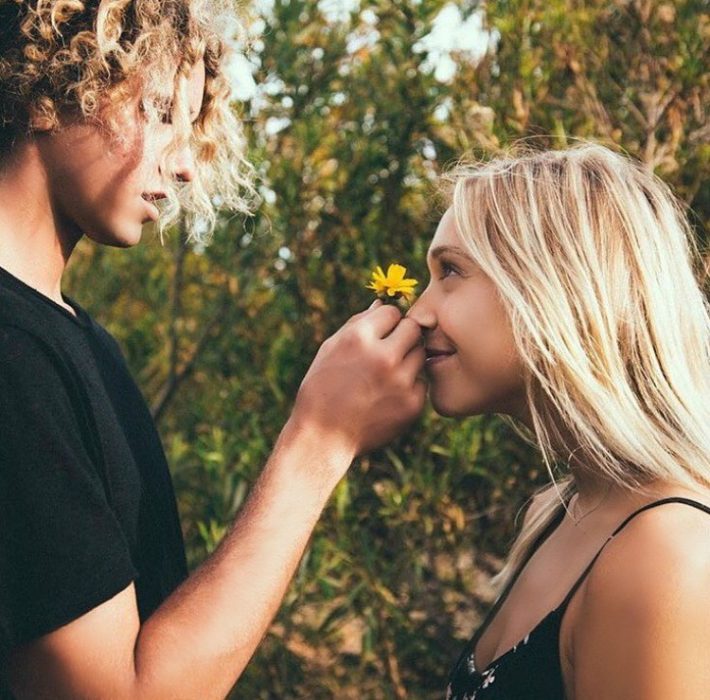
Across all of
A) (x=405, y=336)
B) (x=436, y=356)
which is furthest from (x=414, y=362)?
(x=436, y=356)

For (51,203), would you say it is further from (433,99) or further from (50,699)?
(433,99)

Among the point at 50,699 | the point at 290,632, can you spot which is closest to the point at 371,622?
the point at 290,632

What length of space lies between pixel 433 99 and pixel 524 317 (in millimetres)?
1672

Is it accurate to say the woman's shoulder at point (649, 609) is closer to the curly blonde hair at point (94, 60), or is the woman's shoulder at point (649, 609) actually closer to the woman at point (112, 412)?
the woman at point (112, 412)


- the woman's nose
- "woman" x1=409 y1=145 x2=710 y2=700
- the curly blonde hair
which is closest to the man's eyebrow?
"woman" x1=409 y1=145 x2=710 y2=700

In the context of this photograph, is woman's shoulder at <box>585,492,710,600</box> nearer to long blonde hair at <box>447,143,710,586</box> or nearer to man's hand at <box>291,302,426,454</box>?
long blonde hair at <box>447,143,710,586</box>

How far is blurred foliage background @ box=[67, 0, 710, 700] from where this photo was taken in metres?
3.41

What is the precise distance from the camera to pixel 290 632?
3539mm

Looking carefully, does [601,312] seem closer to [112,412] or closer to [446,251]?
[446,251]

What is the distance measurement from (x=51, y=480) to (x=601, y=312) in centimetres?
116

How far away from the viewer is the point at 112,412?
1.82 meters

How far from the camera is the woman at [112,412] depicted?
150 centimetres

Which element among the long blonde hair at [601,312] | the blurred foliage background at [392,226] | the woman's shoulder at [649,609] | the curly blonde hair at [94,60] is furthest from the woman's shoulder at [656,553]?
the blurred foliage background at [392,226]

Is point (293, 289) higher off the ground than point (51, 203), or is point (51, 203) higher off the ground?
point (51, 203)
